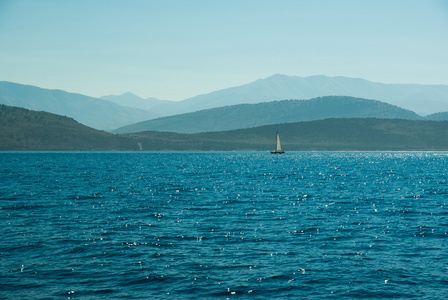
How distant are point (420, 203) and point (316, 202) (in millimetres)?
14857

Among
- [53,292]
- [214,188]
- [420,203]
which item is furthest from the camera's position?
[214,188]

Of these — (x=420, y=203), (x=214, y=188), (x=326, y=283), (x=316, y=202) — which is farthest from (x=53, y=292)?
(x=214, y=188)

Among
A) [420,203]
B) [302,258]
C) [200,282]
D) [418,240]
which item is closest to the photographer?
[200,282]

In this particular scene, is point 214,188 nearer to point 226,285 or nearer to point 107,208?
point 107,208

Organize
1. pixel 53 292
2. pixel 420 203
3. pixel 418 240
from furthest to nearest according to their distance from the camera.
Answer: pixel 420 203 → pixel 418 240 → pixel 53 292

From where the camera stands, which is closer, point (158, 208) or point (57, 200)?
point (158, 208)

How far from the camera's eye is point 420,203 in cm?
6825

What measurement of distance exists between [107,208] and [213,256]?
2856 cm

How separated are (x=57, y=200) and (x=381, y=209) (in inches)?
1778

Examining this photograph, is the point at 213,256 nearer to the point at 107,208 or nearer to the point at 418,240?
the point at 418,240

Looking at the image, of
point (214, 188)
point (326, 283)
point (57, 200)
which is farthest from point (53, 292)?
point (214, 188)

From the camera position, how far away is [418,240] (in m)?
42.0

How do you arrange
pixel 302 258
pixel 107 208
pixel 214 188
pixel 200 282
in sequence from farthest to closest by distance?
pixel 214 188 → pixel 107 208 → pixel 302 258 → pixel 200 282

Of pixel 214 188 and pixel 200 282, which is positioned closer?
pixel 200 282
